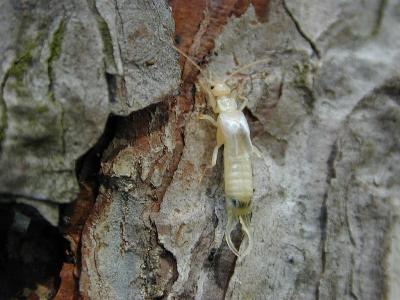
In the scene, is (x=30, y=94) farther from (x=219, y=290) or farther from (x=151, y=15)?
(x=219, y=290)

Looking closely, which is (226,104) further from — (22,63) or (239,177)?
(22,63)

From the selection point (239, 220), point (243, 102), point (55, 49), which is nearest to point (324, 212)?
point (239, 220)

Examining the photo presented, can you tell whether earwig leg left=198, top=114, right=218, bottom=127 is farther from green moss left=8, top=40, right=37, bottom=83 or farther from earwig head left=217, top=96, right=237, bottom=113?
green moss left=8, top=40, right=37, bottom=83

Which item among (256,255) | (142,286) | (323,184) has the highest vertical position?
(323,184)

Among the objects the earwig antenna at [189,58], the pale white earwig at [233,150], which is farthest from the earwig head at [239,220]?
the earwig antenna at [189,58]

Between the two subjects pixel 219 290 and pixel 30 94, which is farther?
pixel 219 290

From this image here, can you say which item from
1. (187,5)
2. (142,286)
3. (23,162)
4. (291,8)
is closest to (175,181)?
(142,286)

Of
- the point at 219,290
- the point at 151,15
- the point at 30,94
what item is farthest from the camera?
the point at 219,290
